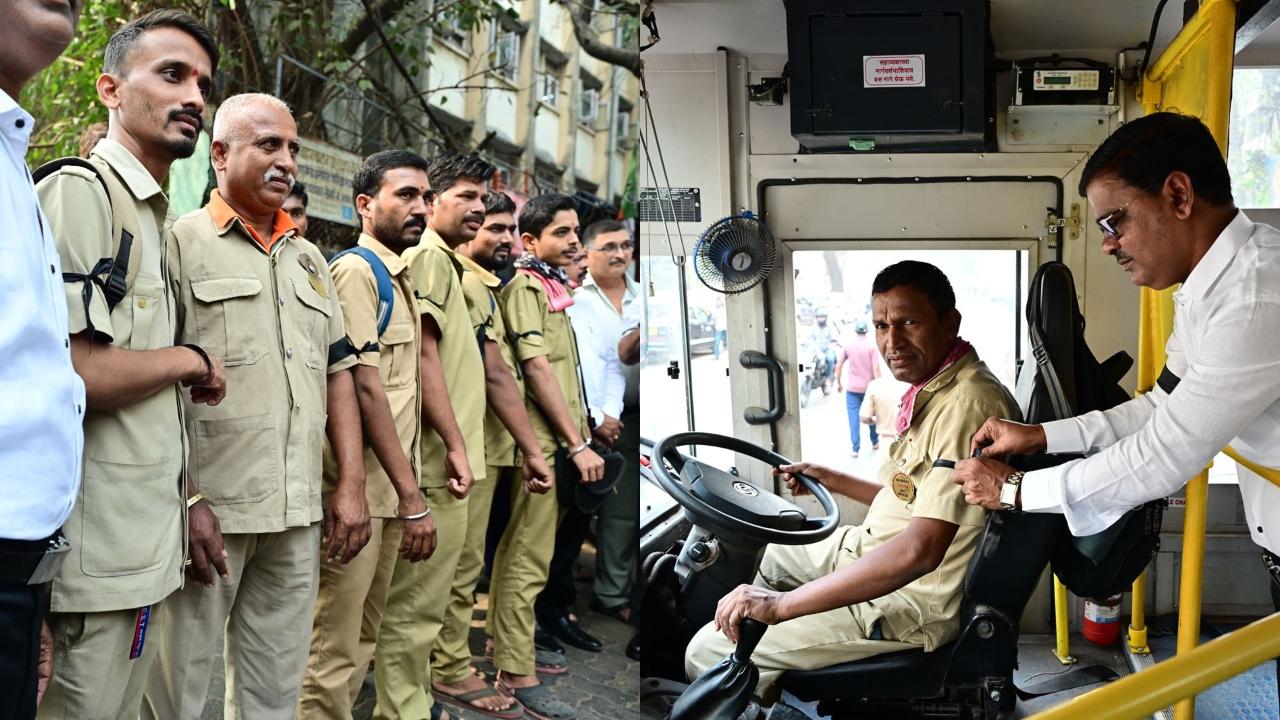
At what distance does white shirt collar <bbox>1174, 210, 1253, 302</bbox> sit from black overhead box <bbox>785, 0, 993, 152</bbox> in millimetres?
430

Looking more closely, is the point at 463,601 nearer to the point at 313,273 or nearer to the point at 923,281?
the point at 313,273

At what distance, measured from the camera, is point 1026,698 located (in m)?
1.89

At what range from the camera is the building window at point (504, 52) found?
13.5ft

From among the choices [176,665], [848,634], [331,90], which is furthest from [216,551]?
[331,90]

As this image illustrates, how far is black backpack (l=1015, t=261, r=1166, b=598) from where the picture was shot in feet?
6.05

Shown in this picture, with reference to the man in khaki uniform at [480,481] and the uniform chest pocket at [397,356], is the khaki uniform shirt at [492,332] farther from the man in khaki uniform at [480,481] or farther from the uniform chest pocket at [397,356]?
the uniform chest pocket at [397,356]

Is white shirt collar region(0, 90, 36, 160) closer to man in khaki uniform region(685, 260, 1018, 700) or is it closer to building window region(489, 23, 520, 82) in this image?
man in khaki uniform region(685, 260, 1018, 700)

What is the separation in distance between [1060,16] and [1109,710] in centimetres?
116

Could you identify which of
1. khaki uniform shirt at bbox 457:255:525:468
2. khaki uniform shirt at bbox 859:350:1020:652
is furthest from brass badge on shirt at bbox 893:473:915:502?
khaki uniform shirt at bbox 457:255:525:468

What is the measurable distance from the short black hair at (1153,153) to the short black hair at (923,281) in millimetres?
283

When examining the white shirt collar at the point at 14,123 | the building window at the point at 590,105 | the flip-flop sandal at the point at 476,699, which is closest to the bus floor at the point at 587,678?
the flip-flop sandal at the point at 476,699

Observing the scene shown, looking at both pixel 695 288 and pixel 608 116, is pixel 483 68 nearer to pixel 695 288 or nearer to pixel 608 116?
pixel 608 116

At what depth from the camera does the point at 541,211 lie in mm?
3641

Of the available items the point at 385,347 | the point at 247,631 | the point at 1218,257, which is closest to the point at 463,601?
the point at 385,347
